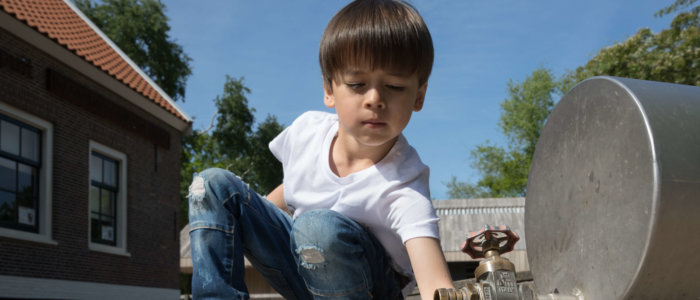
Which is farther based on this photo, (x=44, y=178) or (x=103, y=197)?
(x=103, y=197)

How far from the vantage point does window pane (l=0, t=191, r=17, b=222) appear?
994cm

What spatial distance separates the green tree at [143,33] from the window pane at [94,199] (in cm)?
1560

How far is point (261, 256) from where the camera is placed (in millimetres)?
2057

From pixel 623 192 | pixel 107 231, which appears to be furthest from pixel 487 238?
pixel 107 231

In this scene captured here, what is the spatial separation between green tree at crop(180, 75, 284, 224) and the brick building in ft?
49.2

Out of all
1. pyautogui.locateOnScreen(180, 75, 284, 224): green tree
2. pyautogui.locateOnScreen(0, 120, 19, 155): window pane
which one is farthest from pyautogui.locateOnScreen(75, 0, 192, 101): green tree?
pyautogui.locateOnScreen(0, 120, 19, 155): window pane

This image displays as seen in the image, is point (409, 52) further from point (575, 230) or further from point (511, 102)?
point (511, 102)

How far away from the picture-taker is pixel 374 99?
177 centimetres

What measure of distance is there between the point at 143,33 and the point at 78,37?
15.1 metres

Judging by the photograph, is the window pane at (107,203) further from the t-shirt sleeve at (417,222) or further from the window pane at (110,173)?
the t-shirt sleeve at (417,222)

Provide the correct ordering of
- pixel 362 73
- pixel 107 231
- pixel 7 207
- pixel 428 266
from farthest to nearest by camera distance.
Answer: pixel 107 231 → pixel 7 207 → pixel 362 73 → pixel 428 266

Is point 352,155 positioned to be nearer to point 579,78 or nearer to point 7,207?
point 7,207

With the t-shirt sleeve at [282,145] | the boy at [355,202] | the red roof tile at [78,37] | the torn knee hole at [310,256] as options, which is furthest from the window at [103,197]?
the torn knee hole at [310,256]

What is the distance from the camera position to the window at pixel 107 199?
12516 mm
